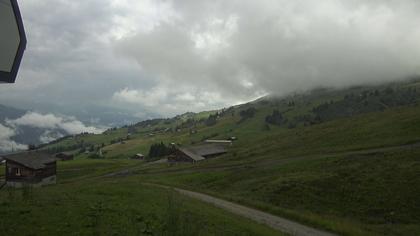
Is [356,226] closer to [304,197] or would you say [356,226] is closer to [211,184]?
[304,197]

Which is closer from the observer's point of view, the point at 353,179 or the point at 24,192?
the point at 24,192

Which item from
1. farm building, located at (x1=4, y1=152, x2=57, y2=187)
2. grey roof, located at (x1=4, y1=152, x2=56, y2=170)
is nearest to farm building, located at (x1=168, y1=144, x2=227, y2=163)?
grey roof, located at (x1=4, y1=152, x2=56, y2=170)

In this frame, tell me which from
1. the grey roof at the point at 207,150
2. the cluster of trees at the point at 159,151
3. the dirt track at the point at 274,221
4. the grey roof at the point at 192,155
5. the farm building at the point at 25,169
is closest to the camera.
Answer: the dirt track at the point at 274,221

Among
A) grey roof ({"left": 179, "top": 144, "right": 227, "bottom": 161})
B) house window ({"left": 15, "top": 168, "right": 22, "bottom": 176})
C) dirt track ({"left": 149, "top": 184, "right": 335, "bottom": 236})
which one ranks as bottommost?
dirt track ({"left": 149, "top": 184, "right": 335, "bottom": 236})

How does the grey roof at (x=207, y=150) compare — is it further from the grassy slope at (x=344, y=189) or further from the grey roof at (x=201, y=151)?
the grassy slope at (x=344, y=189)

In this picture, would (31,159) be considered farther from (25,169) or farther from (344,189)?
(344,189)

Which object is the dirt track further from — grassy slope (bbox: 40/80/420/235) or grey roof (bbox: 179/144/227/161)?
grey roof (bbox: 179/144/227/161)

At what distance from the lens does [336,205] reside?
34.5m

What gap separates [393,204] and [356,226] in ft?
24.4

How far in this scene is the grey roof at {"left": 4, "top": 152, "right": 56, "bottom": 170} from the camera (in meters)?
78.4

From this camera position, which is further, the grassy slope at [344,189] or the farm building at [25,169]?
the farm building at [25,169]

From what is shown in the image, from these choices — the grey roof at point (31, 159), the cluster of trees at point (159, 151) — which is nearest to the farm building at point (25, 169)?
the grey roof at point (31, 159)

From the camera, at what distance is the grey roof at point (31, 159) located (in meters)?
78.4

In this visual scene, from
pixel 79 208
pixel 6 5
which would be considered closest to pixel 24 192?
pixel 79 208
